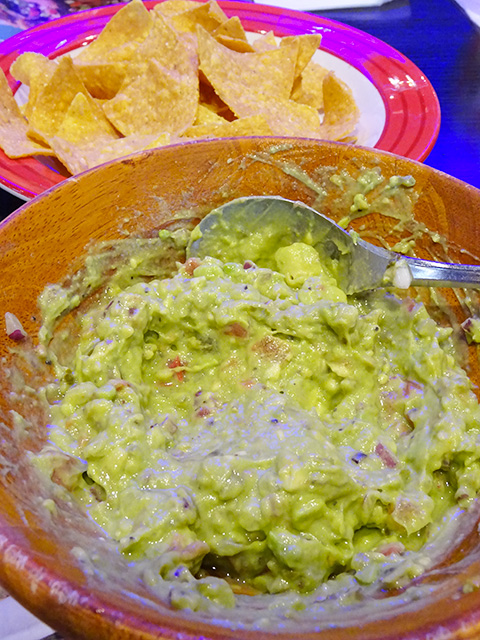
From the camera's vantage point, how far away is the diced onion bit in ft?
3.13

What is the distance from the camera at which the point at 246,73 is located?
2.13 meters

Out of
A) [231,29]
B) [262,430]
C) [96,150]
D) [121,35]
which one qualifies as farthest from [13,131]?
[262,430]

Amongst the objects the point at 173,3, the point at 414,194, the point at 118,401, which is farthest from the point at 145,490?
the point at 173,3

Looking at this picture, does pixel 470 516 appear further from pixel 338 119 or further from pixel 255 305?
pixel 338 119

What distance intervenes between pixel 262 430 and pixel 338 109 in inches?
62.1

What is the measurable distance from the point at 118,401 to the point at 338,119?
5.10 ft

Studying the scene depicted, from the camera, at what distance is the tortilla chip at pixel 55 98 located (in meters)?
1.91

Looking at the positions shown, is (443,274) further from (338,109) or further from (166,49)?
(166,49)

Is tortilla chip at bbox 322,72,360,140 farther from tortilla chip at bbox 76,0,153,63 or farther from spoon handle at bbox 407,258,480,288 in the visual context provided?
spoon handle at bbox 407,258,480,288

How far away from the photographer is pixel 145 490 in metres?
0.84

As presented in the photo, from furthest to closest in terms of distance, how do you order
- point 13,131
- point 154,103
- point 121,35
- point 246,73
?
1. point 121,35
2. point 246,73
3. point 154,103
4. point 13,131

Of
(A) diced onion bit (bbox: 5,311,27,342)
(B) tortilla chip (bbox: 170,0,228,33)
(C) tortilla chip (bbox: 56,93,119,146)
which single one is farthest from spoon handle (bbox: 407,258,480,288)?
(B) tortilla chip (bbox: 170,0,228,33)

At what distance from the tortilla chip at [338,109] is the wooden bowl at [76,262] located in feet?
2.65

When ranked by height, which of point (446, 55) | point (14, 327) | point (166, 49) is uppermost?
point (166, 49)
